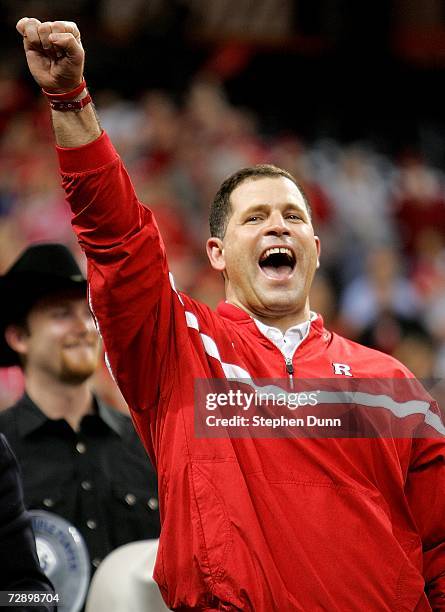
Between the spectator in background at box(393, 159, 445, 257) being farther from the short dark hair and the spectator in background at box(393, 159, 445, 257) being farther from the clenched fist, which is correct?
the clenched fist

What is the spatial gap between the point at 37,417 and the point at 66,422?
10 centimetres

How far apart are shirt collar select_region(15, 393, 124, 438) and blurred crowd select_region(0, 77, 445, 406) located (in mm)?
2858

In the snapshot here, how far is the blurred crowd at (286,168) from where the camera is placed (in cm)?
723

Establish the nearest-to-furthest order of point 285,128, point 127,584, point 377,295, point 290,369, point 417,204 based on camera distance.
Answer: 1. point 290,369
2. point 127,584
3. point 377,295
4. point 417,204
5. point 285,128

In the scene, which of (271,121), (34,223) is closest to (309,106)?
(271,121)

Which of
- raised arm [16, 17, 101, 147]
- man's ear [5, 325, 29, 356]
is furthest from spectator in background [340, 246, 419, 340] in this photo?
raised arm [16, 17, 101, 147]

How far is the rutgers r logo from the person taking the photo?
264 centimetres

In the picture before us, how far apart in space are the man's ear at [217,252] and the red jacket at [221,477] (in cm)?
36

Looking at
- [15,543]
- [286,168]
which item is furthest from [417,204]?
[15,543]

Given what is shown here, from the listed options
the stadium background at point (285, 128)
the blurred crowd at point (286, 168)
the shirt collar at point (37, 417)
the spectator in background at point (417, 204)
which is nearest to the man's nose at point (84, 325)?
the shirt collar at point (37, 417)

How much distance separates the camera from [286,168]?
884 centimetres

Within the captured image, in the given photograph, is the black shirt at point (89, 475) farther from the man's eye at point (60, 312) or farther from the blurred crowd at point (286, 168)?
the blurred crowd at point (286, 168)

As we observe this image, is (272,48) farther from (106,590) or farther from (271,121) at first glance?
(106,590)

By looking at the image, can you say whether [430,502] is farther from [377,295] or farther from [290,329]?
[377,295]
